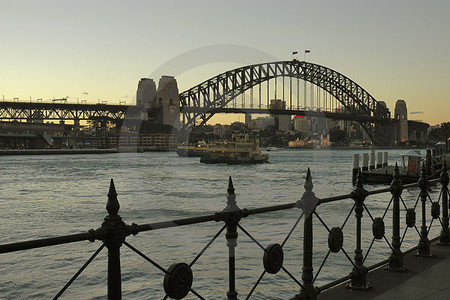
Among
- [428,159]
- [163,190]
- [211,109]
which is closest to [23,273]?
[163,190]

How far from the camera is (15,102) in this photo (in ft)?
518

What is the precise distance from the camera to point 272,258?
4.18 metres

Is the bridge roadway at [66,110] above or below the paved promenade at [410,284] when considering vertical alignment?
above

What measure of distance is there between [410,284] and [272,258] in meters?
1.89

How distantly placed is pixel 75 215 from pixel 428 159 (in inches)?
993

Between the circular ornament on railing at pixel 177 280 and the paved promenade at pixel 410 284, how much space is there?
1854 millimetres

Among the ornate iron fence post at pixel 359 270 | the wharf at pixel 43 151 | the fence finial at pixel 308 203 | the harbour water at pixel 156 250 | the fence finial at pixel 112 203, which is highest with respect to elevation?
the fence finial at pixel 112 203

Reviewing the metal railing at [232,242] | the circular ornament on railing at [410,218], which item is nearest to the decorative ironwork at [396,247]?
the metal railing at [232,242]

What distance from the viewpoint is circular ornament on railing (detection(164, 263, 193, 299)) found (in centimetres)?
333

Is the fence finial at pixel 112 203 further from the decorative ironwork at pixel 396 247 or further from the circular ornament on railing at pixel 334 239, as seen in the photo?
the decorative ironwork at pixel 396 247

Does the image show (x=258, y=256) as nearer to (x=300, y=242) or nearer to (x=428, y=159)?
(x=300, y=242)

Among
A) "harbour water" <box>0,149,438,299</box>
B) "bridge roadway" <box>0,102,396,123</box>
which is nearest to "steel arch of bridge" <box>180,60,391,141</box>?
"bridge roadway" <box>0,102,396,123</box>

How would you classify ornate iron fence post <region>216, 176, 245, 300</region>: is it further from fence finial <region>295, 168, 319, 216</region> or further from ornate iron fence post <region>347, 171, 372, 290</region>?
ornate iron fence post <region>347, 171, 372, 290</region>

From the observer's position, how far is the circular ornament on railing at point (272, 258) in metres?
4.14
